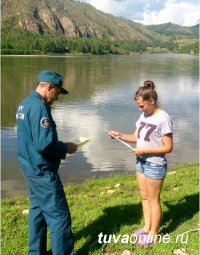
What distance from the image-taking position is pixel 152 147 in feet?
20.9

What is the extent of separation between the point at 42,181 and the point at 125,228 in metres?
2.22

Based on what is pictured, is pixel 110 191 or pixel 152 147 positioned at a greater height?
pixel 152 147

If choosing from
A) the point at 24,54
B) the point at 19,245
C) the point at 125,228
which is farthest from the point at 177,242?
the point at 24,54

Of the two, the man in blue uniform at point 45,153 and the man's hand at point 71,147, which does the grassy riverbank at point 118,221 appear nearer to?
the man in blue uniform at point 45,153

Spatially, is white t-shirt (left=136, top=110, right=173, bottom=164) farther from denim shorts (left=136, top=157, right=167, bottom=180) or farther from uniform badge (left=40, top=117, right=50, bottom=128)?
uniform badge (left=40, top=117, right=50, bottom=128)

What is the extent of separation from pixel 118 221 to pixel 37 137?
2.85 meters

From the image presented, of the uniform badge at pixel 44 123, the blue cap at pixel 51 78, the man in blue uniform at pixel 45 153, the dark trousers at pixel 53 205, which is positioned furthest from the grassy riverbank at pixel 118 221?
the blue cap at pixel 51 78

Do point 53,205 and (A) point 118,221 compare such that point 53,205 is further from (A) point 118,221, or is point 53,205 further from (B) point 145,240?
(A) point 118,221

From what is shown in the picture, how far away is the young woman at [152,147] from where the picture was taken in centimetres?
628

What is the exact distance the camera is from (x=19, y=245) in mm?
6797

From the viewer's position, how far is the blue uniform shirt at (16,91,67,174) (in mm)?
5457

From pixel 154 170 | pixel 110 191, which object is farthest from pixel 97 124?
pixel 154 170

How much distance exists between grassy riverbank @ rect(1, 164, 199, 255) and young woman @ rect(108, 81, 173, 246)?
0.41m

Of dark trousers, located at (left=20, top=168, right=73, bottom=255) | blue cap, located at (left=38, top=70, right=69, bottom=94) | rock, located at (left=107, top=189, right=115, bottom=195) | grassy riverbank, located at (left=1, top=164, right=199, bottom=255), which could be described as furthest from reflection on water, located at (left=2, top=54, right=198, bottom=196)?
blue cap, located at (left=38, top=70, right=69, bottom=94)
